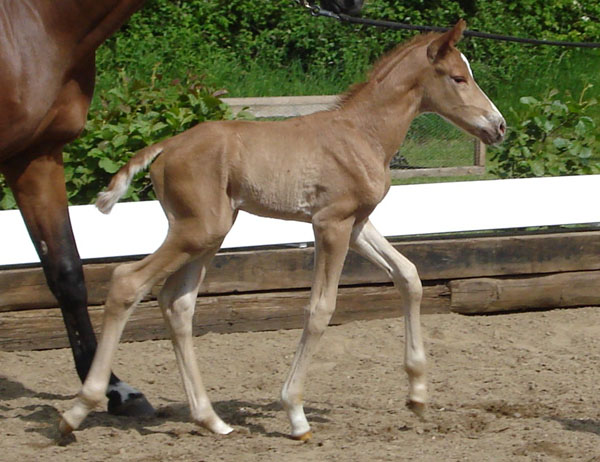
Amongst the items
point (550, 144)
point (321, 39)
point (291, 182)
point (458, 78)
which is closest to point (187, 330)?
point (291, 182)

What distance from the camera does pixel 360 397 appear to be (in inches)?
174

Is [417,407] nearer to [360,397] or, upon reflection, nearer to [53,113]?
[360,397]

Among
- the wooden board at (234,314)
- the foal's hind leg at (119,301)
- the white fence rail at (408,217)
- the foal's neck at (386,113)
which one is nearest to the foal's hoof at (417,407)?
the foal's neck at (386,113)

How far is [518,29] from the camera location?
11.1 meters

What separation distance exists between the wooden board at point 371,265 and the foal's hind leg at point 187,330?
4.55 feet

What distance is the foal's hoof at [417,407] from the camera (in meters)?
3.95

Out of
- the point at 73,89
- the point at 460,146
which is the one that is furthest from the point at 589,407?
the point at 460,146

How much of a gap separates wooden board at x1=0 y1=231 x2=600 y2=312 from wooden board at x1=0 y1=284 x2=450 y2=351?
0.05 metres

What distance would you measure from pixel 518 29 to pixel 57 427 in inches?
331

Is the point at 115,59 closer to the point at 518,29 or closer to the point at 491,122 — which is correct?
the point at 518,29

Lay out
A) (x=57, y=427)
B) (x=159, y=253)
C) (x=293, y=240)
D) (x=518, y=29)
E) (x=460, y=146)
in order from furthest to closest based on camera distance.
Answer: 1. (x=518, y=29)
2. (x=460, y=146)
3. (x=293, y=240)
4. (x=57, y=427)
5. (x=159, y=253)

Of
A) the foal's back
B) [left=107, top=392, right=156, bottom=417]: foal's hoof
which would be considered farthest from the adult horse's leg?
the foal's back

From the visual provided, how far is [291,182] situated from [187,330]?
2.32 ft

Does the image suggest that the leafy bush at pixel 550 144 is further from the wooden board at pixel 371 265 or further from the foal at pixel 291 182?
the foal at pixel 291 182
